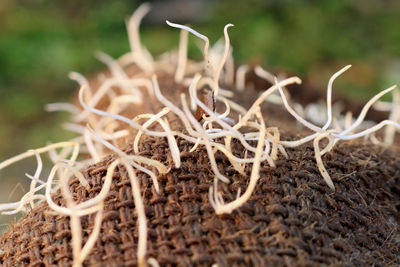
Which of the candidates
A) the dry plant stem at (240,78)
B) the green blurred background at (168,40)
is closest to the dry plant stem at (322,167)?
the dry plant stem at (240,78)

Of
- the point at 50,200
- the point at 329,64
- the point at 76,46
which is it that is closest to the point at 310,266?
the point at 50,200

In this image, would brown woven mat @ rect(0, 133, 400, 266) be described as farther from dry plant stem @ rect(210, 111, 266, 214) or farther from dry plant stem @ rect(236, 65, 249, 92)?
dry plant stem @ rect(236, 65, 249, 92)

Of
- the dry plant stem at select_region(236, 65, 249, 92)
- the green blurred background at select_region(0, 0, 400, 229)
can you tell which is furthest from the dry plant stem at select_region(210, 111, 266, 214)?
the green blurred background at select_region(0, 0, 400, 229)

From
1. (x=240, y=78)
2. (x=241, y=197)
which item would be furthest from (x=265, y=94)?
(x=240, y=78)

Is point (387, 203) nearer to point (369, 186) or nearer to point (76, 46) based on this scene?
point (369, 186)

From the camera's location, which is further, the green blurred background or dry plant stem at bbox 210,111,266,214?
the green blurred background

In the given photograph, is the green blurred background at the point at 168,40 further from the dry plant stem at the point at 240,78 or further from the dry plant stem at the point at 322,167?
the dry plant stem at the point at 322,167

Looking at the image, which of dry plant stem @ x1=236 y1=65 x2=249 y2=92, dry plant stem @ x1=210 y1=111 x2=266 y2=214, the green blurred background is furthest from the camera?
the green blurred background

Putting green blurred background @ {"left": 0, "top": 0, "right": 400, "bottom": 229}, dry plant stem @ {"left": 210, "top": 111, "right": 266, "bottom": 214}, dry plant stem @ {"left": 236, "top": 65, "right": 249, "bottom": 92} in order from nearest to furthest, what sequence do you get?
1. dry plant stem @ {"left": 210, "top": 111, "right": 266, "bottom": 214}
2. dry plant stem @ {"left": 236, "top": 65, "right": 249, "bottom": 92}
3. green blurred background @ {"left": 0, "top": 0, "right": 400, "bottom": 229}

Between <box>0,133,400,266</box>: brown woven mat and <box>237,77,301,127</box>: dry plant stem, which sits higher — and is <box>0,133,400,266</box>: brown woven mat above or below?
below

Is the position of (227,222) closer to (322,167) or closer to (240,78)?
(322,167)
